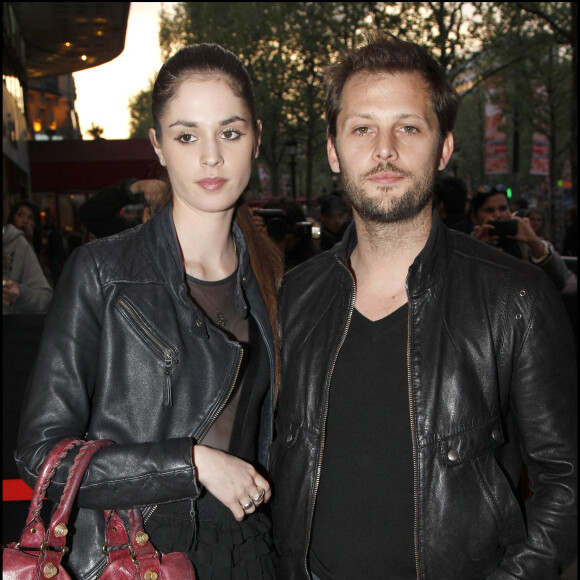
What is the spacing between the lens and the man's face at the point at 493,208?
5.91 meters

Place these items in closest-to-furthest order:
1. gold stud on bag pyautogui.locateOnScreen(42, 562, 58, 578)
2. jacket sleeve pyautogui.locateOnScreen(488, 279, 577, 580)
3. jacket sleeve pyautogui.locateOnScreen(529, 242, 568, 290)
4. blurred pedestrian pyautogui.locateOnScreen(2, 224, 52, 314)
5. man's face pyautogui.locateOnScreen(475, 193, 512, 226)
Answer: gold stud on bag pyautogui.locateOnScreen(42, 562, 58, 578)
jacket sleeve pyautogui.locateOnScreen(488, 279, 577, 580)
blurred pedestrian pyautogui.locateOnScreen(2, 224, 52, 314)
jacket sleeve pyautogui.locateOnScreen(529, 242, 568, 290)
man's face pyautogui.locateOnScreen(475, 193, 512, 226)

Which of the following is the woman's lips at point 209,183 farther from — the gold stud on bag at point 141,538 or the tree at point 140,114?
the tree at point 140,114

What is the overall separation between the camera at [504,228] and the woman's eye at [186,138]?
10.1 feet

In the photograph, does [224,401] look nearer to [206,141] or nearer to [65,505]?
[65,505]

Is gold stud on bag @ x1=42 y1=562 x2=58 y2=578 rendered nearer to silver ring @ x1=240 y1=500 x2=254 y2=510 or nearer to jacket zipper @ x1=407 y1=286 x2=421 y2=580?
silver ring @ x1=240 y1=500 x2=254 y2=510

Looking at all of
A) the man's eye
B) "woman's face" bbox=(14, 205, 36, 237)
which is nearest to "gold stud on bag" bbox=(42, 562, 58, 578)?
the man's eye

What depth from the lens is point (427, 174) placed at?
2307 millimetres

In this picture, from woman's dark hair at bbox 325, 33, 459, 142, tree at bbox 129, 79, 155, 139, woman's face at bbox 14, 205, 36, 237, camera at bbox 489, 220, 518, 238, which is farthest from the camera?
tree at bbox 129, 79, 155, 139

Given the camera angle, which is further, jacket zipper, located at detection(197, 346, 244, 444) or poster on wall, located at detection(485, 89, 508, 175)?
poster on wall, located at detection(485, 89, 508, 175)

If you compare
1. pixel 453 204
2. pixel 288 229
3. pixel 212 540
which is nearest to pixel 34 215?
pixel 288 229

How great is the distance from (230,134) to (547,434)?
137 centimetres

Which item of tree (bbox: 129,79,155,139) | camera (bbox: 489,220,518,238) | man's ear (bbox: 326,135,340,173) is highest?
tree (bbox: 129,79,155,139)

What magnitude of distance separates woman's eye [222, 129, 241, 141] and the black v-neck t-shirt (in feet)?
2.48

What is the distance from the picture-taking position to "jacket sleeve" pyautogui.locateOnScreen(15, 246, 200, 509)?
183 cm
